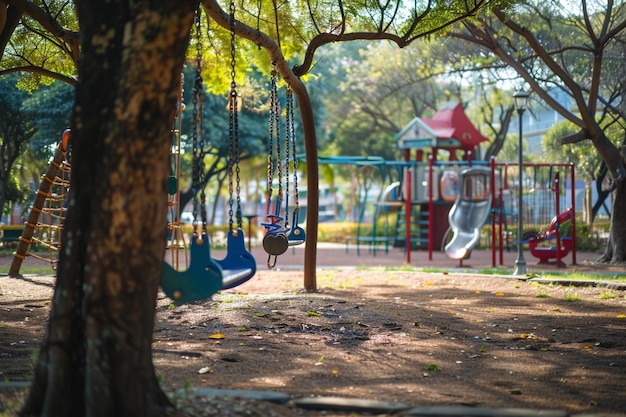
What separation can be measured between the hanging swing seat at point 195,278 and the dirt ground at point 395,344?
0.59 m

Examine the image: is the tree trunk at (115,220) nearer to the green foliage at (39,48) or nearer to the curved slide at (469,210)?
the green foliage at (39,48)

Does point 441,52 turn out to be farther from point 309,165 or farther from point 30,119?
point 309,165

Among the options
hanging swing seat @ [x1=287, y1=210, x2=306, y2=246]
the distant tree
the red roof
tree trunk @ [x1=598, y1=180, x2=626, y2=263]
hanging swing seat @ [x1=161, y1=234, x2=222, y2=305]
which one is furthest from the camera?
the red roof

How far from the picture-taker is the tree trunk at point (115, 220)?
4.11 meters

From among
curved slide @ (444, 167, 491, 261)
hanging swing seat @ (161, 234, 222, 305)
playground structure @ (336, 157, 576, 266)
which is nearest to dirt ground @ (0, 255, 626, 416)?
hanging swing seat @ (161, 234, 222, 305)

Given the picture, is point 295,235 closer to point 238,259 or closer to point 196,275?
point 238,259

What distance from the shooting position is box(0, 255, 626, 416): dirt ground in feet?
18.1

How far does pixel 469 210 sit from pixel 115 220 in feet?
61.8

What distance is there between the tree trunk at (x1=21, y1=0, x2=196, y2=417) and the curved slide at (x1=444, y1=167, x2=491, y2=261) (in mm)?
15760

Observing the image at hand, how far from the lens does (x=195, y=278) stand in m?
5.48

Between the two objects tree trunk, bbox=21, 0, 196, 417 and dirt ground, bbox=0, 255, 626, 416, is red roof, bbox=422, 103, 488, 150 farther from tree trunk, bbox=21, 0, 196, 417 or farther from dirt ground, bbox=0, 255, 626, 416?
tree trunk, bbox=21, 0, 196, 417

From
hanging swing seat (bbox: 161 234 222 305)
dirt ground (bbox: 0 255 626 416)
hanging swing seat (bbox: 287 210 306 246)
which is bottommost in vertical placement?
dirt ground (bbox: 0 255 626 416)

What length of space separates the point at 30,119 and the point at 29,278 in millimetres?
13325

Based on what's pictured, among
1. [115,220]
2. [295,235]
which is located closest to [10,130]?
[295,235]
